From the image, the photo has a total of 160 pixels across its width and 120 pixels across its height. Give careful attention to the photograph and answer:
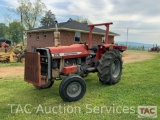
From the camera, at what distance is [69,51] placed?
5812 mm

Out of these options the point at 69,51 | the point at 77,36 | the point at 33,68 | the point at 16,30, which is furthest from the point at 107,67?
the point at 16,30

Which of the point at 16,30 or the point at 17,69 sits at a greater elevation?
the point at 16,30

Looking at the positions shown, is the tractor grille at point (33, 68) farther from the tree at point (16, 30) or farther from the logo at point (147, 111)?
the tree at point (16, 30)

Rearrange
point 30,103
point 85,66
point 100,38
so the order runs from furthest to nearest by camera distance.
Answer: point 100,38 < point 85,66 < point 30,103

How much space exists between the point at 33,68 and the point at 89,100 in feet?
5.74

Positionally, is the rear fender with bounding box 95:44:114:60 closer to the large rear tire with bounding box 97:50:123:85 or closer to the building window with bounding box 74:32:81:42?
the large rear tire with bounding box 97:50:123:85

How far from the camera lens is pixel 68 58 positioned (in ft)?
19.3

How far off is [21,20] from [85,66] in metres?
38.5

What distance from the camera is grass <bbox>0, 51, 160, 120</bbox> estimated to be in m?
4.37

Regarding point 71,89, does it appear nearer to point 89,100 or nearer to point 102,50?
point 89,100

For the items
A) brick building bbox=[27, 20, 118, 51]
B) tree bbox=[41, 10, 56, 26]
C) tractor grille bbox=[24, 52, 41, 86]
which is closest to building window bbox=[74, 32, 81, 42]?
brick building bbox=[27, 20, 118, 51]

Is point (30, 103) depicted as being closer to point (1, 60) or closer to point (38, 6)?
point (1, 60)

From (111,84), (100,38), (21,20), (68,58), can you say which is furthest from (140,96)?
(21,20)

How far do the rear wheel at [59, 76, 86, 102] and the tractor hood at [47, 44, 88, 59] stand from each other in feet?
2.73
